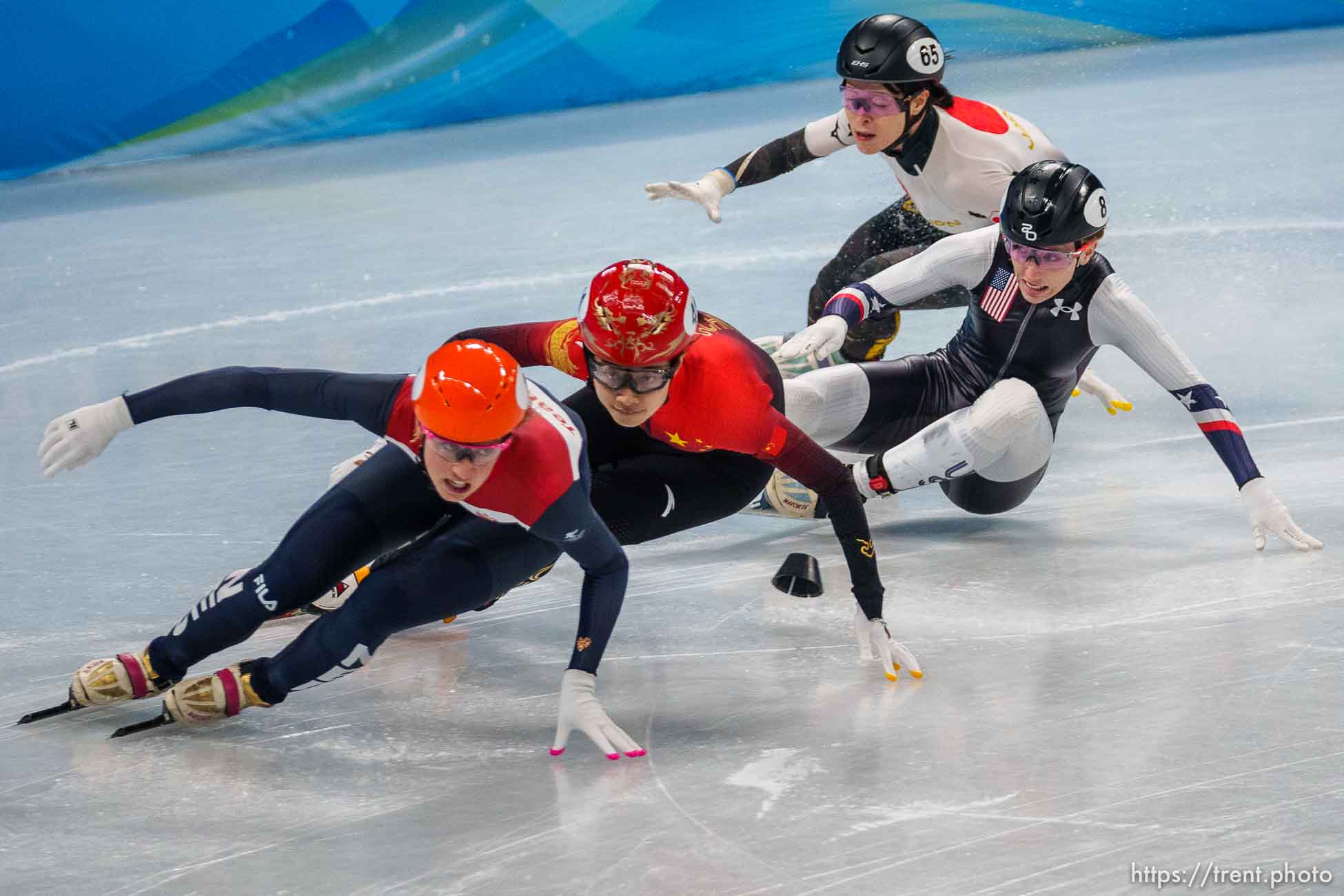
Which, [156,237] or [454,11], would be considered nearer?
[156,237]

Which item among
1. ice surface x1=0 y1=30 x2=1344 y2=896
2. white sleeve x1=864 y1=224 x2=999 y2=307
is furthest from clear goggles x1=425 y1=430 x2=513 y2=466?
white sleeve x1=864 y1=224 x2=999 y2=307

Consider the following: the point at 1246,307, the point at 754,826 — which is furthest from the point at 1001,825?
the point at 1246,307

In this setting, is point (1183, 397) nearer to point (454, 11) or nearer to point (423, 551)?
point (423, 551)

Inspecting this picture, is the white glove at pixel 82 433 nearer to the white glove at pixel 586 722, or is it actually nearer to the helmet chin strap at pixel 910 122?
the white glove at pixel 586 722

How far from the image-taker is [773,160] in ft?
19.1

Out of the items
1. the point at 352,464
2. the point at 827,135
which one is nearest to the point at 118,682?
the point at 352,464

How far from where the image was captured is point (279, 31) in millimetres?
12688

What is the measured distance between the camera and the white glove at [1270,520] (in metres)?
4.35

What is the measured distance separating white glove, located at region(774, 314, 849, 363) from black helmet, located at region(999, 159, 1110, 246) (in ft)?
2.02

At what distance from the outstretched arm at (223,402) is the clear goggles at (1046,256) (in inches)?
74.1

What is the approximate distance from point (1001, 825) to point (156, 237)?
823cm

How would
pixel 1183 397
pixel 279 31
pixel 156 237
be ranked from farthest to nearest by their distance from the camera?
pixel 279 31
pixel 156 237
pixel 1183 397

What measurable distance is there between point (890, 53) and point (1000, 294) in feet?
3.29

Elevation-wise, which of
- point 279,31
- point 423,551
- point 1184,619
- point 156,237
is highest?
point 279,31
